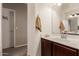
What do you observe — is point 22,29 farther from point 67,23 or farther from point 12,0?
point 12,0

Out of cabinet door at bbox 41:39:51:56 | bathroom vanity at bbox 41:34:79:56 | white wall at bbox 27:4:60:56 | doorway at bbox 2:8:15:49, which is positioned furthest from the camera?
white wall at bbox 27:4:60:56

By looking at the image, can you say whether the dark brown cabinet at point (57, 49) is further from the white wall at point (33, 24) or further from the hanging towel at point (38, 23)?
the hanging towel at point (38, 23)

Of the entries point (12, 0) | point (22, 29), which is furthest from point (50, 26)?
point (22, 29)

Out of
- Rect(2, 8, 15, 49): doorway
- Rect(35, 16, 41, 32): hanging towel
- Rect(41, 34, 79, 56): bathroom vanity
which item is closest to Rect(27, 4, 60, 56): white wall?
Rect(35, 16, 41, 32): hanging towel

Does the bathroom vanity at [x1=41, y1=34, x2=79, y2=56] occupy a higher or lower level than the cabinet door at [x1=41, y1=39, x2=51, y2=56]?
higher

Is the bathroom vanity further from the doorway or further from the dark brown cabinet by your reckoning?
the doorway

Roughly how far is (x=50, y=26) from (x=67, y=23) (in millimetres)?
607

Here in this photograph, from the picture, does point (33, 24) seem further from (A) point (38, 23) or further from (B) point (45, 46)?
(B) point (45, 46)

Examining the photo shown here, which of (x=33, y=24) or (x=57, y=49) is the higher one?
(x=33, y=24)

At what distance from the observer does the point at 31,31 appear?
2389mm

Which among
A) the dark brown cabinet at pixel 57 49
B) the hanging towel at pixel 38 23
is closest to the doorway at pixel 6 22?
the hanging towel at pixel 38 23

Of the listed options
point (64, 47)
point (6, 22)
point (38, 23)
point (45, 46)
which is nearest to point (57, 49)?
point (64, 47)

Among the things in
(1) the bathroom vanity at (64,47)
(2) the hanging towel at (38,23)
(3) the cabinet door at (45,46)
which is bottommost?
(3) the cabinet door at (45,46)

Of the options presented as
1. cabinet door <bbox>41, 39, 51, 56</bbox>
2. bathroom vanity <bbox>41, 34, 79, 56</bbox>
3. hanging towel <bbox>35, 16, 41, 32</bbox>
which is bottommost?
cabinet door <bbox>41, 39, 51, 56</bbox>
